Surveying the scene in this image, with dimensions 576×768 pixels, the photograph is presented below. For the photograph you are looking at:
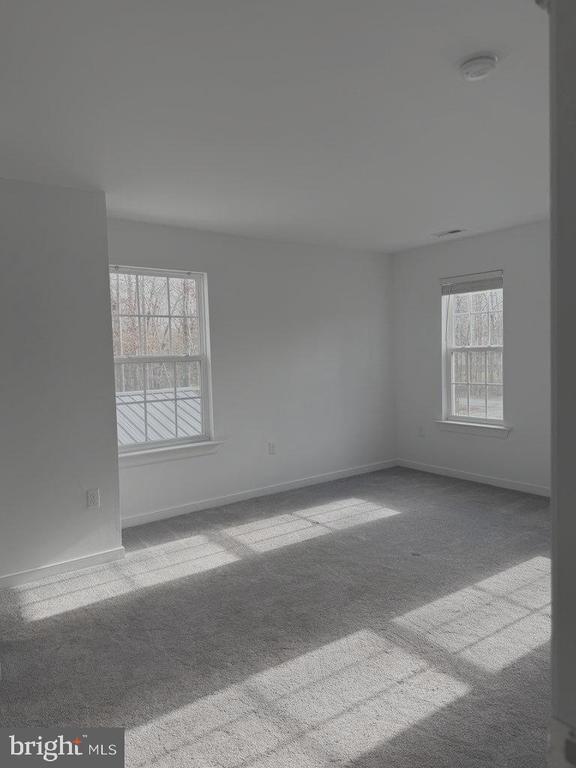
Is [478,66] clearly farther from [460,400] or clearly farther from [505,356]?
[460,400]

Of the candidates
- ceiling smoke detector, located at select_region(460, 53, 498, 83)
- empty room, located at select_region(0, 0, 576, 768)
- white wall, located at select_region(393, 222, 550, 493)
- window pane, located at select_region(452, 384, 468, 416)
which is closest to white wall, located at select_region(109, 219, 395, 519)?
empty room, located at select_region(0, 0, 576, 768)

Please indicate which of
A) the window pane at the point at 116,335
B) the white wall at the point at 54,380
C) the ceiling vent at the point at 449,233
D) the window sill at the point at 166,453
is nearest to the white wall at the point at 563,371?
the white wall at the point at 54,380

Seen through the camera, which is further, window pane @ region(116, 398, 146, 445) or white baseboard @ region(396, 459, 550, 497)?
white baseboard @ region(396, 459, 550, 497)

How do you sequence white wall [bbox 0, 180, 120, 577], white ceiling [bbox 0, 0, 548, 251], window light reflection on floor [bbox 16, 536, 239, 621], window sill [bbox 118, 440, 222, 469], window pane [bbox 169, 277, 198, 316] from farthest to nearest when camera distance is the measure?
window pane [bbox 169, 277, 198, 316]
window sill [bbox 118, 440, 222, 469]
white wall [bbox 0, 180, 120, 577]
window light reflection on floor [bbox 16, 536, 239, 621]
white ceiling [bbox 0, 0, 548, 251]

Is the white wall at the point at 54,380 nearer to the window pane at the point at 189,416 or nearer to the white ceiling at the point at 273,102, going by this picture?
the white ceiling at the point at 273,102

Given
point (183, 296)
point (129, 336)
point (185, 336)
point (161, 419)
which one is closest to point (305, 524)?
point (161, 419)

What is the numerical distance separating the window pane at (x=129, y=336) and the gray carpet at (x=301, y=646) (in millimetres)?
1458

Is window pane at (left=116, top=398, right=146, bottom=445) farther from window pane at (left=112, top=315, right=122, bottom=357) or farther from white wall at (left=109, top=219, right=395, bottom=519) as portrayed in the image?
window pane at (left=112, top=315, right=122, bottom=357)

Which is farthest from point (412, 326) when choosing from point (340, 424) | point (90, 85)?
point (90, 85)

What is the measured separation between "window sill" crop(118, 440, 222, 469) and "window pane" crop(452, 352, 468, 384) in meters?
2.64

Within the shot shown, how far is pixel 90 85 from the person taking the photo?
7.09 feet

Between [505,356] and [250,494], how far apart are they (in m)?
2.79

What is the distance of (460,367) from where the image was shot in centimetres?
563

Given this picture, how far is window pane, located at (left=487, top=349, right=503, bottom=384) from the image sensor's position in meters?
5.25
